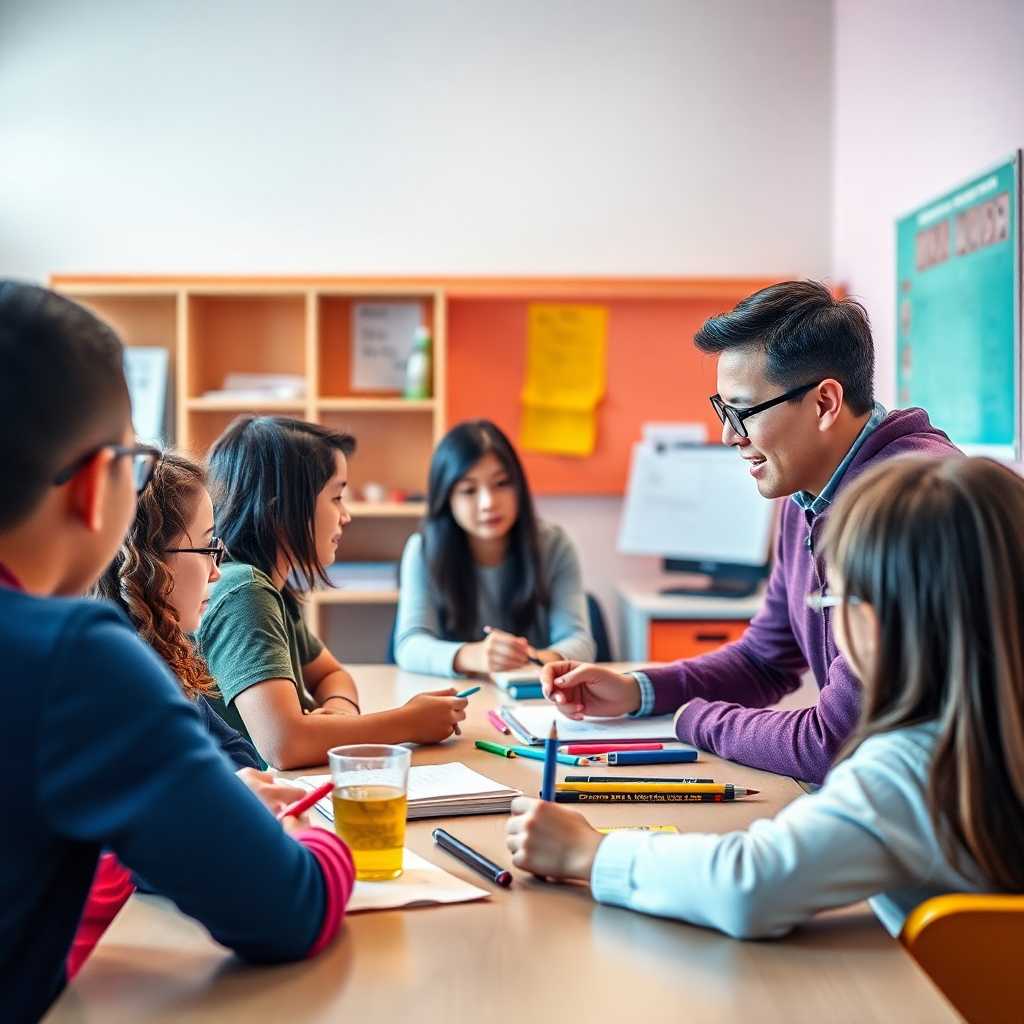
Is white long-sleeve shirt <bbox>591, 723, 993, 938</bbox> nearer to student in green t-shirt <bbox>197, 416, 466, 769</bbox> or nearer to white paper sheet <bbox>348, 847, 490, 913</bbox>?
white paper sheet <bbox>348, 847, 490, 913</bbox>

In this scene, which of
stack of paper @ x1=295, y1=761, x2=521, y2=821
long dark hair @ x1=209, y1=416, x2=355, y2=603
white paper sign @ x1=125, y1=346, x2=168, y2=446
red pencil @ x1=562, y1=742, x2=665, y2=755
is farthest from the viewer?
white paper sign @ x1=125, y1=346, x2=168, y2=446

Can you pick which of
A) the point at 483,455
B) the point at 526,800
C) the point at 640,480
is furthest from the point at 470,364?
the point at 526,800

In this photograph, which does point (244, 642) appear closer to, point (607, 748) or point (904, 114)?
point (607, 748)

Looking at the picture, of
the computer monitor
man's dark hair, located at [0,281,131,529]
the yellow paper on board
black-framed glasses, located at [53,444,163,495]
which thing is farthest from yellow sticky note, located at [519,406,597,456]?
man's dark hair, located at [0,281,131,529]

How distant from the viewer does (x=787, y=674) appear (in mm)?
1890

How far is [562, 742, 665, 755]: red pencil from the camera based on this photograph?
1.56 m

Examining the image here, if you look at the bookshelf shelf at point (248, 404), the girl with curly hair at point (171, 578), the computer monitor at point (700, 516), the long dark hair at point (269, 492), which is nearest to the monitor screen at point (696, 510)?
the computer monitor at point (700, 516)

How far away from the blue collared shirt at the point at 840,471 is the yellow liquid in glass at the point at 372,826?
0.87 metres

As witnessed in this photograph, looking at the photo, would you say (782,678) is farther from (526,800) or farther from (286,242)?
(286,242)

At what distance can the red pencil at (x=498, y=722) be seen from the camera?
1.73 metres

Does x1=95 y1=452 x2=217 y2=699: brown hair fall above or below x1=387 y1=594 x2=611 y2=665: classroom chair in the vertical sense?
above

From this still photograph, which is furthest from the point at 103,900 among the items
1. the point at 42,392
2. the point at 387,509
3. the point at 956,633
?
the point at 387,509

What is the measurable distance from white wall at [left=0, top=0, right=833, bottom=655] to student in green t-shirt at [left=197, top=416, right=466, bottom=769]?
80.2 inches

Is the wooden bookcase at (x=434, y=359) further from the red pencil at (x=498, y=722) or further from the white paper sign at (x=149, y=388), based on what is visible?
the red pencil at (x=498, y=722)
